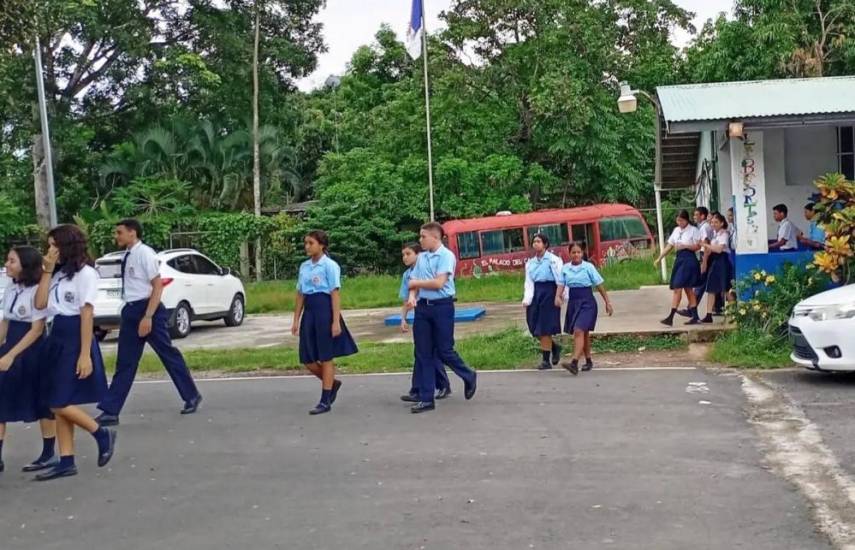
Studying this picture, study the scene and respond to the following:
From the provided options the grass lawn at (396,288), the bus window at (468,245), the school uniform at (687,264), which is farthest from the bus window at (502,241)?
the school uniform at (687,264)

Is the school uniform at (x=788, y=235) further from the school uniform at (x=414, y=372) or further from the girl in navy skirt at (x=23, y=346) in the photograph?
the girl in navy skirt at (x=23, y=346)

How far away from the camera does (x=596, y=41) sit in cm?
2964

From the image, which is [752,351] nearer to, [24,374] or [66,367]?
[66,367]

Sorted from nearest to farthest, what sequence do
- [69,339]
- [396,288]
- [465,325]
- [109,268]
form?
1. [69,339]
2. [109,268]
3. [465,325]
4. [396,288]

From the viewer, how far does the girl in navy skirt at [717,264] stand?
40.7 feet

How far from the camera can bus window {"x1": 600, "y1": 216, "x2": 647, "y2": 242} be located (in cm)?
2861

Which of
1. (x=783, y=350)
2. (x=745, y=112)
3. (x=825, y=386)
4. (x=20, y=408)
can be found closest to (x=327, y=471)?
(x=20, y=408)

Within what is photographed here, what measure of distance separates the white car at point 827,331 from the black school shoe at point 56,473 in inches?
256

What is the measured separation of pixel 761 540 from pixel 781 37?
78.0 feet

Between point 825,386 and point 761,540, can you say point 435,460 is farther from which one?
point 825,386

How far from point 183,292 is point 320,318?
9.13 m

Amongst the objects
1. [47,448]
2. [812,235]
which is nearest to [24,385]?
[47,448]

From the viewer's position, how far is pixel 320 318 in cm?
862

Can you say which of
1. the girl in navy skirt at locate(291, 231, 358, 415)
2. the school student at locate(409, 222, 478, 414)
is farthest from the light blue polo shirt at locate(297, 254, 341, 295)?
the school student at locate(409, 222, 478, 414)
